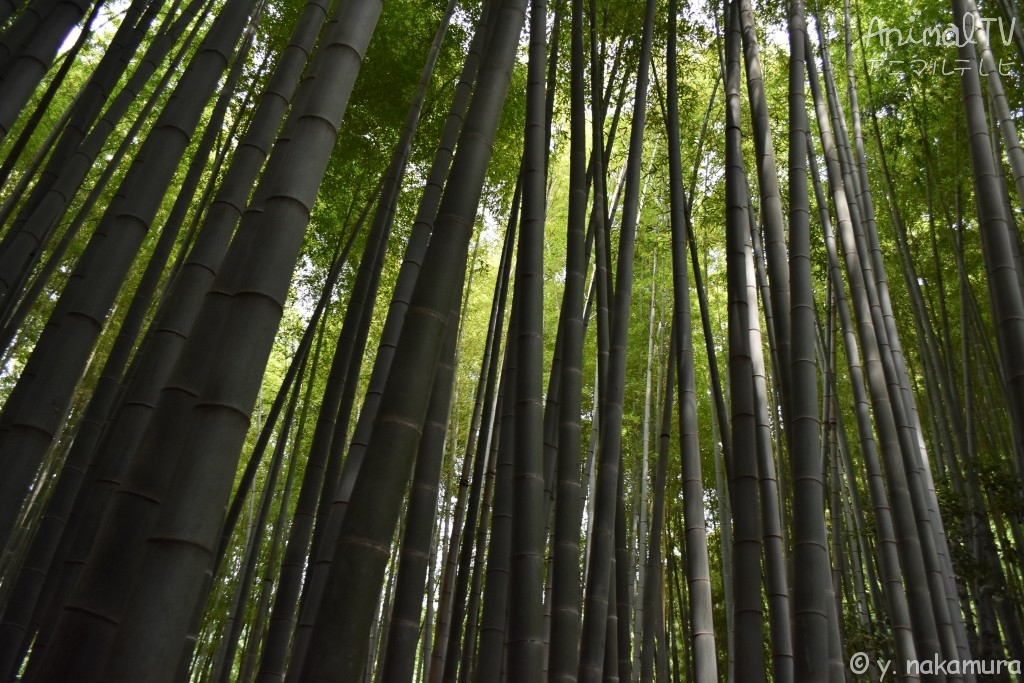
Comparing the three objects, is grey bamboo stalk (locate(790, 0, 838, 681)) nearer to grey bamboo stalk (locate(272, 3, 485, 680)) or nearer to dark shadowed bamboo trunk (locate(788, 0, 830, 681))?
dark shadowed bamboo trunk (locate(788, 0, 830, 681))

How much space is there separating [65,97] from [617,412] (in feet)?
20.9

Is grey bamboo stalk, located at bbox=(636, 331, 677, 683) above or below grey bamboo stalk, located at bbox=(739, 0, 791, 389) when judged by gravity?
below

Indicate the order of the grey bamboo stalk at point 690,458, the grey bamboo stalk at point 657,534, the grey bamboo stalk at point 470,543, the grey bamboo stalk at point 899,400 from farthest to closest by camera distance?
the grey bamboo stalk at point 657,534 → the grey bamboo stalk at point 899,400 → the grey bamboo stalk at point 470,543 → the grey bamboo stalk at point 690,458

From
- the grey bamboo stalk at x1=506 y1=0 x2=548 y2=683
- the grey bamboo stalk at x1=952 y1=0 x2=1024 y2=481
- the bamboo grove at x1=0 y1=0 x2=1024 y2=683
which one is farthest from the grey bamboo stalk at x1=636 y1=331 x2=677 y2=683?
the grey bamboo stalk at x1=506 y1=0 x2=548 y2=683

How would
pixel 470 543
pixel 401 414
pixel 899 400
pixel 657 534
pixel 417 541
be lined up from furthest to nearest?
pixel 657 534
pixel 899 400
pixel 470 543
pixel 417 541
pixel 401 414

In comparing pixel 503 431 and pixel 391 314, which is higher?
pixel 391 314

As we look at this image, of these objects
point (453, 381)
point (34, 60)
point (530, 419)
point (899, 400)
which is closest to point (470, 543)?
point (453, 381)

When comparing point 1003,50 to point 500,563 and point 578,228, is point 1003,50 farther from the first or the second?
point 500,563

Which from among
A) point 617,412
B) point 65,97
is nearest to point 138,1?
point 617,412

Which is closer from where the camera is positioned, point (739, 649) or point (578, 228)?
point (739, 649)

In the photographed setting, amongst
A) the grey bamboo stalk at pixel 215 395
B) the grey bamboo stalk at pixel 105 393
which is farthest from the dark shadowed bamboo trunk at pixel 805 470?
the grey bamboo stalk at pixel 105 393

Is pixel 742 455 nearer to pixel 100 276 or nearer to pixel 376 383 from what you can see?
pixel 376 383

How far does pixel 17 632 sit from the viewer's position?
88.5 inches

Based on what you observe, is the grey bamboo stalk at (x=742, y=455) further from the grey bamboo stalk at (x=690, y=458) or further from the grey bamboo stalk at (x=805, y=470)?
the grey bamboo stalk at (x=690, y=458)
